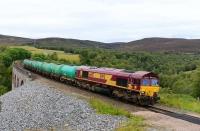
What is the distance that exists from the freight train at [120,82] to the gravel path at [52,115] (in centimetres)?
463

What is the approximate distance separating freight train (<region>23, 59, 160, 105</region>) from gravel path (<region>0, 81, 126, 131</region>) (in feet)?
15.2

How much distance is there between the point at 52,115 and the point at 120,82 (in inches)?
397

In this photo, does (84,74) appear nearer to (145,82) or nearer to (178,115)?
(145,82)

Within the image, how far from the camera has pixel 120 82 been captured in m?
41.6

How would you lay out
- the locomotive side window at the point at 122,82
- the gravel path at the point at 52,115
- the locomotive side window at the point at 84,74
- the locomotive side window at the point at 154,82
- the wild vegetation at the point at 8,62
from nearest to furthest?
1. the gravel path at the point at 52,115
2. the locomotive side window at the point at 154,82
3. the locomotive side window at the point at 122,82
4. the locomotive side window at the point at 84,74
5. the wild vegetation at the point at 8,62

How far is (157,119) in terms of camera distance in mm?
30938

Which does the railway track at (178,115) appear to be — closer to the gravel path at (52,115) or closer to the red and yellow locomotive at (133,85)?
the red and yellow locomotive at (133,85)

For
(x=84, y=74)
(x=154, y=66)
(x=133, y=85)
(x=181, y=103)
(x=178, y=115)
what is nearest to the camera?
(x=178, y=115)

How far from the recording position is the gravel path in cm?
2972

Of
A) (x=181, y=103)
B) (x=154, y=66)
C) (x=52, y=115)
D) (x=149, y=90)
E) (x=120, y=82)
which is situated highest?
(x=120, y=82)

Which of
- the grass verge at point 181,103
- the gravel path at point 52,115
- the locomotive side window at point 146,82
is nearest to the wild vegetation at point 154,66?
the grass verge at point 181,103

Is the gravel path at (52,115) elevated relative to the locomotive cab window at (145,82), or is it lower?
lower

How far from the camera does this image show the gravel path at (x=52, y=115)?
29719 millimetres

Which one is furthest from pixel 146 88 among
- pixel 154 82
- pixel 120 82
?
pixel 120 82
